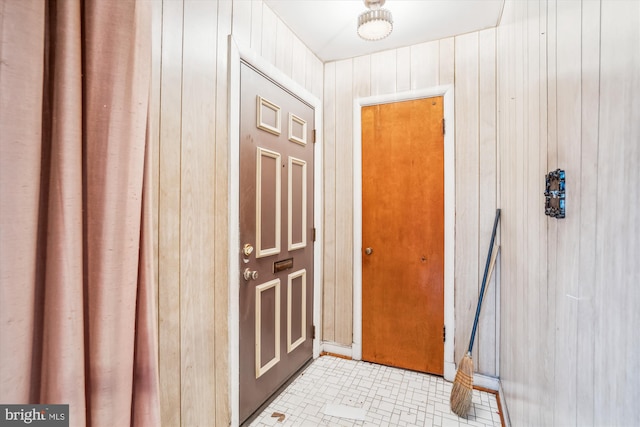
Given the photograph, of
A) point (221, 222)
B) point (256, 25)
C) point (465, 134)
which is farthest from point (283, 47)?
point (465, 134)

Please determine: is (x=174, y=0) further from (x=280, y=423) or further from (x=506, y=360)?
(x=506, y=360)

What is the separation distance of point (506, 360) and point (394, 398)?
2.45 feet

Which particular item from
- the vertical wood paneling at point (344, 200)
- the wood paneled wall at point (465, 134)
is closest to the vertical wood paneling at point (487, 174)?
the wood paneled wall at point (465, 134)

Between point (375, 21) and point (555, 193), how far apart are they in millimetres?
1391

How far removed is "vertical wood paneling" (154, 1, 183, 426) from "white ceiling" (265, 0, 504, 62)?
0.93 metres

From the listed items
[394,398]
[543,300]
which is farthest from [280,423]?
[543,300]

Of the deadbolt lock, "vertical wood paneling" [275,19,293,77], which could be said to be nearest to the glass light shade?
"vertical wood paneling" [275,19,293,77]

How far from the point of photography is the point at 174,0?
126cm

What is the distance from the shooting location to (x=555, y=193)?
87 centimetres

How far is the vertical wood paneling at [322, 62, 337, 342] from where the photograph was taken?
8.53 ft

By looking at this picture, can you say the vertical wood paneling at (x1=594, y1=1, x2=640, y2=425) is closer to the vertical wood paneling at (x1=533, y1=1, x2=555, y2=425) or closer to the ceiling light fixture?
the vertical wood paneling at (x1=533, y1=1, x2=555, y2=425)

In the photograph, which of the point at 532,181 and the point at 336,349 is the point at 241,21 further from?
the point at 336,349

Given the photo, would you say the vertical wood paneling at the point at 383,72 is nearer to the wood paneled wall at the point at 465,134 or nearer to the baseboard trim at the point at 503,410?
the wood paneled wall at the point at 465,134

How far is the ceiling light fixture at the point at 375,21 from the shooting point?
1696 mm
